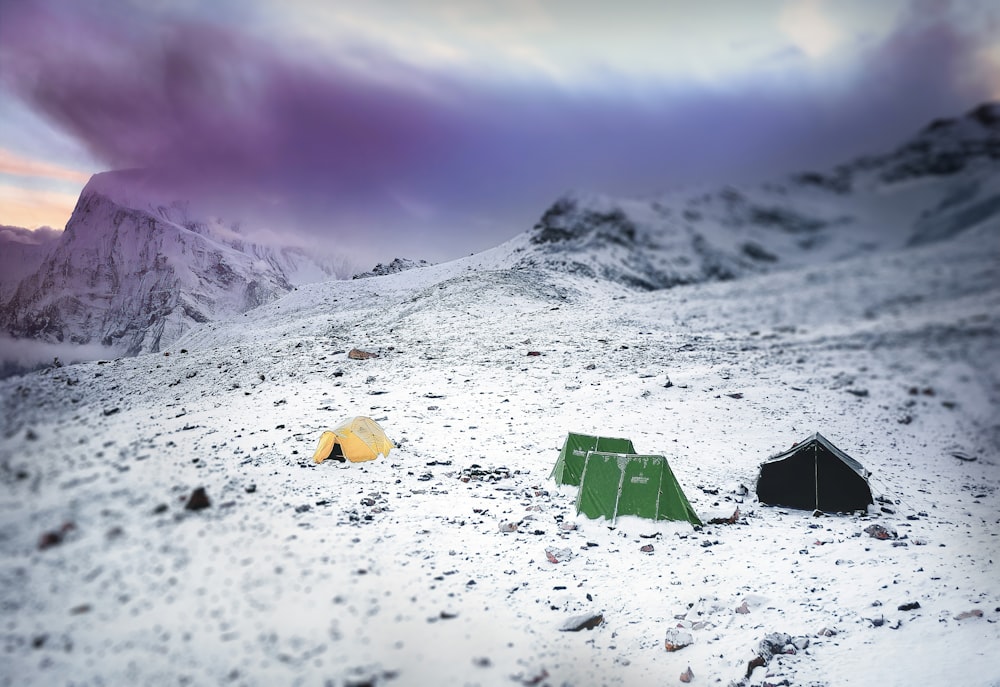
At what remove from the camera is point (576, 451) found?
10625 mm

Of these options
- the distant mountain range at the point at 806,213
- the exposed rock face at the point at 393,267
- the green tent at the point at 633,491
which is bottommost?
the green tent at the point at 633,491

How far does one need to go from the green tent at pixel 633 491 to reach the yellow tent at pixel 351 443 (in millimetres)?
4775

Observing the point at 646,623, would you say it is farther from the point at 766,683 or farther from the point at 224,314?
the point at 224,314

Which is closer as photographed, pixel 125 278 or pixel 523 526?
pixel 523 526

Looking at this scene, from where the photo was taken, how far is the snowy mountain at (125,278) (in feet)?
48.9

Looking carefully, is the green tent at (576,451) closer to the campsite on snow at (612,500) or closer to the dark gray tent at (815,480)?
the campsite on snow at (612,500)

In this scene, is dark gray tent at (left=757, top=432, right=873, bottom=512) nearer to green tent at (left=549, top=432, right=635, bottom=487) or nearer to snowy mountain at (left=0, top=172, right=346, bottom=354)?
green tent at (left=549, top=432, right=635, bottom=487)

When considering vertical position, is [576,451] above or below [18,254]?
below

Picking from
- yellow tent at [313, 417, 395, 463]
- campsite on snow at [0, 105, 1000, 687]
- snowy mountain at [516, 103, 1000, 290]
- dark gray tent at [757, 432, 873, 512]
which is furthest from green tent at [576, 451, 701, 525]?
snowy mountain at [516, 103, 1000, 290]

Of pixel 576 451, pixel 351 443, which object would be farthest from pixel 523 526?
pixel 351 443

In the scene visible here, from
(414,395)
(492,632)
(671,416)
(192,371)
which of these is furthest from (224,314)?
(492,632)

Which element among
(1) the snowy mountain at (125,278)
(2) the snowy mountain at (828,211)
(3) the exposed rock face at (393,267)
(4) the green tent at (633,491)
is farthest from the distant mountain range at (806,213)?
(3) the exposed rock face at (393,267)

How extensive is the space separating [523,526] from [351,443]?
14.6 ft

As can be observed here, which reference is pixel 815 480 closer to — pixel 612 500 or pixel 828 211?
pixel 612 500
